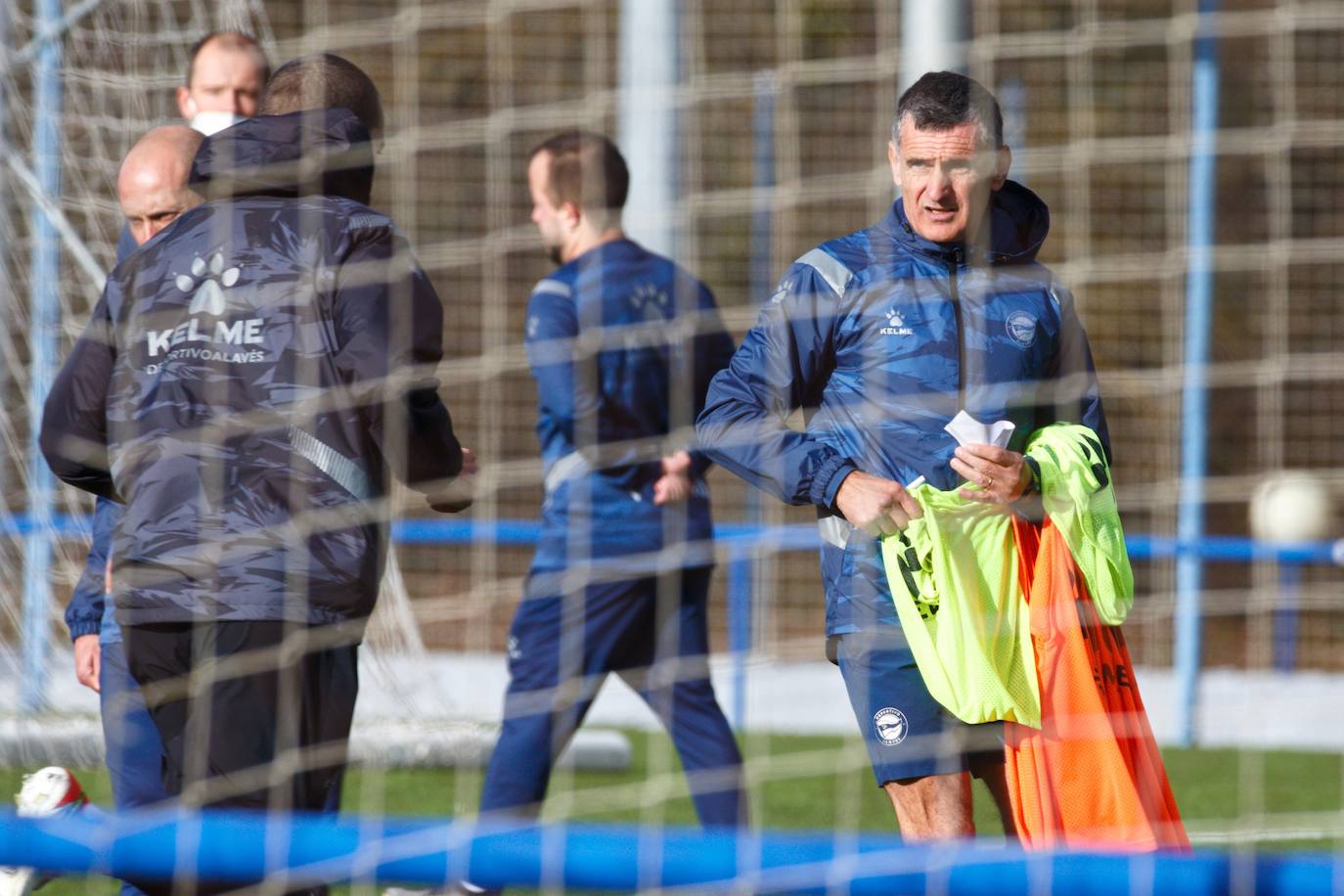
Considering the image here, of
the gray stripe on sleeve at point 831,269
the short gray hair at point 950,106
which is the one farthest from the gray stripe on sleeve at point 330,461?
the short gray hair at point 950,106

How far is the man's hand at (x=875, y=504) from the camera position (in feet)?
9.61

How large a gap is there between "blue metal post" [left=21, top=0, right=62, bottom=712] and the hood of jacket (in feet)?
9.06

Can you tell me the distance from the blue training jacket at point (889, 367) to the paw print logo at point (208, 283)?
876 mm

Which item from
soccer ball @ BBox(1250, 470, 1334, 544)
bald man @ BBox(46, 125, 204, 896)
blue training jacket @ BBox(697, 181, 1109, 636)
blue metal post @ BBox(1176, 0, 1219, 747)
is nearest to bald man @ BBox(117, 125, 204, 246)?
bald man @ BBox(46, 125, 204, 896)

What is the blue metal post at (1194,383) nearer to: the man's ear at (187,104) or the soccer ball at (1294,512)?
the soccer ball at (1294,512)

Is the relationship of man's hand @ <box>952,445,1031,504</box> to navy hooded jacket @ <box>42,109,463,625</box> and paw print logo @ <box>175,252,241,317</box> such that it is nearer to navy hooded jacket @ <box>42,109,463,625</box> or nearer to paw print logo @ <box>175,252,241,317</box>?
navy hooded jacket @ <box>42,109,463,625</box>

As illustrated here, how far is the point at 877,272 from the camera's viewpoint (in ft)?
10.4

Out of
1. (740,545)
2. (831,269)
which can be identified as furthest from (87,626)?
(740,545)

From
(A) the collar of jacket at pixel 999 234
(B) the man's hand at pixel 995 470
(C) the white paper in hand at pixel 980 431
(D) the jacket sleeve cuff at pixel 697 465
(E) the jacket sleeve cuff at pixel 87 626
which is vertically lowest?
(E) the jacket sleeve cuff at pixel 87 626

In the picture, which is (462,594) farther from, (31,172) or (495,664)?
(31,172)

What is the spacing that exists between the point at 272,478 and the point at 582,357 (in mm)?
1636

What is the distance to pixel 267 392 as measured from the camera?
111 inches

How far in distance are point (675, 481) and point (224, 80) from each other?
1.42 m

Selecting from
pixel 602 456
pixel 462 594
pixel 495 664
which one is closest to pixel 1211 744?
pixel 495 664
